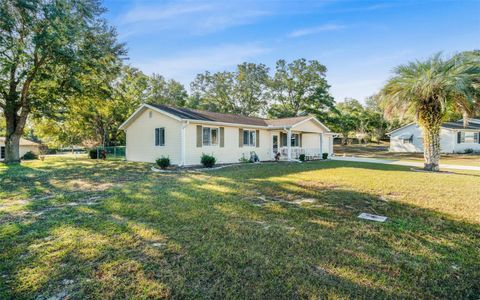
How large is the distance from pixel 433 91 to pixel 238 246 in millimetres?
13698

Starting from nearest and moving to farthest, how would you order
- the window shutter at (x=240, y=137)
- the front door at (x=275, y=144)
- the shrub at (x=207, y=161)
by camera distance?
the shrub at (x=207, y=161) < the window shutter at (x=240, y=137) < the front door at (x=275, y=144)

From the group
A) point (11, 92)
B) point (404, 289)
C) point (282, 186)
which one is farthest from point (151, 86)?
point (404, 289)

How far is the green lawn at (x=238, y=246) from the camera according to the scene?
8.62 feet

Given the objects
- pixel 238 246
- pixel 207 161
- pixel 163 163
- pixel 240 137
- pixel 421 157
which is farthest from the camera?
pixel 421 157

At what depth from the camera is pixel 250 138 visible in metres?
18.1

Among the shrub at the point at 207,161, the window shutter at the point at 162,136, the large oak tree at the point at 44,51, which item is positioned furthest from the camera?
the window shutter at the point at 162,136

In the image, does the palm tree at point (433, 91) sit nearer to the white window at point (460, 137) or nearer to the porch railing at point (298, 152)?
the porch railing at point (298, 152)

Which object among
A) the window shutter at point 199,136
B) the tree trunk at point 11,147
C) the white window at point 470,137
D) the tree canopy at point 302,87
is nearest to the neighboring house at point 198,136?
the window shutter at point 199,136

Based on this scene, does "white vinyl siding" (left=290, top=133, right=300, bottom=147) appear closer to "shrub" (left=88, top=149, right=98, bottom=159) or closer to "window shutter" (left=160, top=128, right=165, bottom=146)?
"window shutter" (left=160, top=128, right=165, bottom=146)

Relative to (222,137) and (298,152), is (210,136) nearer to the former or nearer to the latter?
(222,137)

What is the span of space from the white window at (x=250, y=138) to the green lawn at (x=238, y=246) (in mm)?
10947

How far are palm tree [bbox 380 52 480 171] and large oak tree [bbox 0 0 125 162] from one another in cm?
1828

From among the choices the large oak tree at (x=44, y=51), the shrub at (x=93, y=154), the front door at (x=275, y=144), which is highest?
the large oak tree at (x=44, y=51)

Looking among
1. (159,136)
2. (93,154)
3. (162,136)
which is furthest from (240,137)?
(93,154)
